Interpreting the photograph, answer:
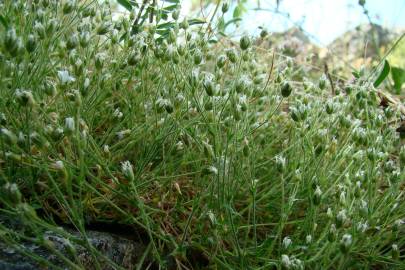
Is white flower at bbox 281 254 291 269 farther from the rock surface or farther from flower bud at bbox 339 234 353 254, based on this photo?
the rock surface

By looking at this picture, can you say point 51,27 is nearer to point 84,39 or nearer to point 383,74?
point 84,39

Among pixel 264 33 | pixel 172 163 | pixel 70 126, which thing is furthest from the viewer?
pixel 264 33

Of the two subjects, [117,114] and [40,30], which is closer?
[40,30]

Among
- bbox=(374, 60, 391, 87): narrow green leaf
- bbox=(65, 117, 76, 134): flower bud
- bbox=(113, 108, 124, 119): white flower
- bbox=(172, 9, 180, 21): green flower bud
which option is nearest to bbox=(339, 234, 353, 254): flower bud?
bbox=(65, 117, 76, 134): flower bud

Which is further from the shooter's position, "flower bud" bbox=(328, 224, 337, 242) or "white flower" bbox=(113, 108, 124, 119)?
"white flower" bbox=(113, 108, 124, 119)

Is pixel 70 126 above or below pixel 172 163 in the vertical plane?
above

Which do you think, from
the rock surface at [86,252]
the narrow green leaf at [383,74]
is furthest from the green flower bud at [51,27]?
the narrow green leaf at [383,74]

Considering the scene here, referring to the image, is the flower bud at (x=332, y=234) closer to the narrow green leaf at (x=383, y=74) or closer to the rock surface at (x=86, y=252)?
the rock surface at (x=86, y=252)

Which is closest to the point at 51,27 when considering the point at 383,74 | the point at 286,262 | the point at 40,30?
the point at 40,30
